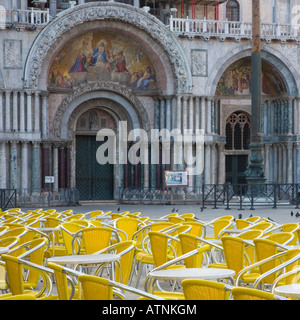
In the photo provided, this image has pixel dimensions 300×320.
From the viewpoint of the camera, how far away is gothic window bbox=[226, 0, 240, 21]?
3994cm

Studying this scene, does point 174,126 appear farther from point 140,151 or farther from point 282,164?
point 282,164

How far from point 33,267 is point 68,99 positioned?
93.0ft

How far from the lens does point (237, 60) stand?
37375 mm

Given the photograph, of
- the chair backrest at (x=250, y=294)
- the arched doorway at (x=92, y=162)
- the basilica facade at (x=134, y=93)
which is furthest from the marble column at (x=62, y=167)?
the chair backrest at (x=250, y=294)

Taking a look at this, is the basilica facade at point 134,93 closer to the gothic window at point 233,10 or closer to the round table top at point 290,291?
the gothic window at point 233,10

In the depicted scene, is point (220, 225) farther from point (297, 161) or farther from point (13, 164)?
point (297, 161)

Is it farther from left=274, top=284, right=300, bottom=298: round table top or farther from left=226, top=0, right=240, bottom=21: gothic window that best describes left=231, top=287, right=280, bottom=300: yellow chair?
left=226, top=0, right=240, bottom=21: gothic window

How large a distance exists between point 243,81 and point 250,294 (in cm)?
3349

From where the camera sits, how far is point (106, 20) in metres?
35.2

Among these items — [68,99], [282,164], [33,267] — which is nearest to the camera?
[33,267]

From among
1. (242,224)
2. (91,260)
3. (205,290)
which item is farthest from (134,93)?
(205,290)

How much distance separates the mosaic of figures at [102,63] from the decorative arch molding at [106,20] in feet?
4.29

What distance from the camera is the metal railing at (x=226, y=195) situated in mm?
29672
